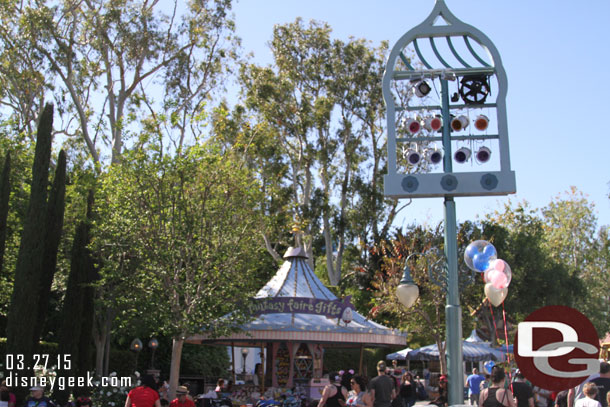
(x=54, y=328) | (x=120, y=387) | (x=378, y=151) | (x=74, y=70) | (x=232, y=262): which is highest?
(x=74, y=70)

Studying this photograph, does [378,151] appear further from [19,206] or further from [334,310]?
[19,206]

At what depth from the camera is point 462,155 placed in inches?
381

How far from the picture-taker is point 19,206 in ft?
72.3

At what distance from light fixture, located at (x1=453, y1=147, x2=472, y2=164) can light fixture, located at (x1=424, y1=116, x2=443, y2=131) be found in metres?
0.47

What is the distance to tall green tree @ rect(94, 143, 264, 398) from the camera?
17.2 meters

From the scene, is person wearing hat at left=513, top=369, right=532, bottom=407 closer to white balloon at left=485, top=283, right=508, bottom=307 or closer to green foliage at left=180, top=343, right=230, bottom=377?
white balloon at left=485, top=283, right=508, bottom=307

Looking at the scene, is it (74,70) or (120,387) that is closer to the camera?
(120,387)

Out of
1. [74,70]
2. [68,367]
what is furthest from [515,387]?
[74,70]

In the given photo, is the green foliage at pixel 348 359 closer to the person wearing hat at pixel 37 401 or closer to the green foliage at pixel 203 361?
the green foliage at pixel 203 361

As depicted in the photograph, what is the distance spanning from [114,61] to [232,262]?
14789mm

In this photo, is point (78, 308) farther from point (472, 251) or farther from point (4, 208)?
point (472, 251)

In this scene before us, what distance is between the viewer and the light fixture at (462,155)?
9.67m

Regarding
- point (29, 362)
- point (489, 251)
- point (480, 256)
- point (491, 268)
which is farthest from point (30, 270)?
point (491, 268)

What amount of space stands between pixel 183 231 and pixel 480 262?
9876 millimetres
